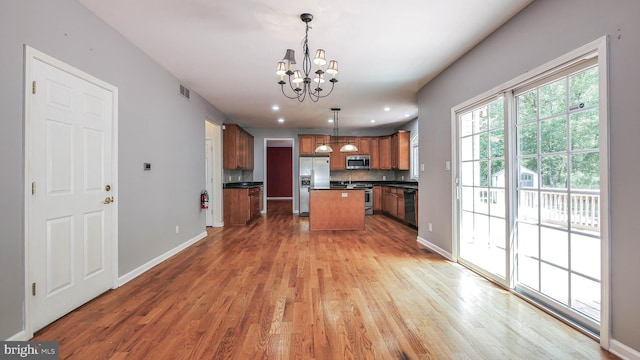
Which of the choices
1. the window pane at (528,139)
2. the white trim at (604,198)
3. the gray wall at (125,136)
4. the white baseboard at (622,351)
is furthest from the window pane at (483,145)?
the gray wall at (125,136)

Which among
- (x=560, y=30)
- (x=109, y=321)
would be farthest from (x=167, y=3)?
(x=560, y=30)

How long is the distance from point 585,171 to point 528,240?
0.85 meters

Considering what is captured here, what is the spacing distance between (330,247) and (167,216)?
2.41 metres

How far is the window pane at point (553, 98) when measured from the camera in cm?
233

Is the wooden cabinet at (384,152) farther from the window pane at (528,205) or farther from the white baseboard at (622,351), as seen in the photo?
the white baseboard at (622,351)

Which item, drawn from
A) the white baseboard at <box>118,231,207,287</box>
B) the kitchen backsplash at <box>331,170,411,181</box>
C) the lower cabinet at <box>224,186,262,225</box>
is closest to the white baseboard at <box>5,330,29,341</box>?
the white baseboard at <box>118,231,207,287</box>

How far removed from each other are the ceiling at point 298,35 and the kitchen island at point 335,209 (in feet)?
7.26

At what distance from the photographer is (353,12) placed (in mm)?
2637

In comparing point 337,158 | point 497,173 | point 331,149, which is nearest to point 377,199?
point 337,158

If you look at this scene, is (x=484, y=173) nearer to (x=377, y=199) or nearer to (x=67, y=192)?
(x=67, y=192)

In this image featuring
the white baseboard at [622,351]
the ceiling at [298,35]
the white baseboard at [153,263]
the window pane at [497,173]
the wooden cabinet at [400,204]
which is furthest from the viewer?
the wooden cabinet at [400,204]

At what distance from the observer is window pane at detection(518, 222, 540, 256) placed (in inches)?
103

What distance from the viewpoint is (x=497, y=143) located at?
3.11 m

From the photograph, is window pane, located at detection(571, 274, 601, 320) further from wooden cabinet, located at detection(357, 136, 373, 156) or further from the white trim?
wooden cabinet, located at detection(357, 136, 373, 156)
